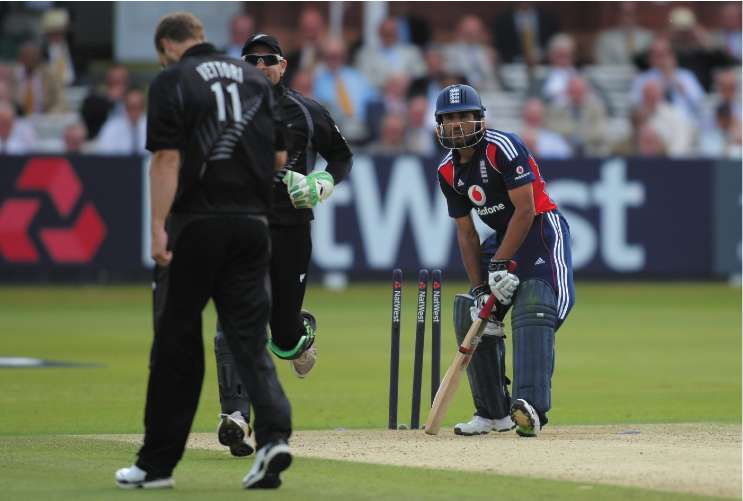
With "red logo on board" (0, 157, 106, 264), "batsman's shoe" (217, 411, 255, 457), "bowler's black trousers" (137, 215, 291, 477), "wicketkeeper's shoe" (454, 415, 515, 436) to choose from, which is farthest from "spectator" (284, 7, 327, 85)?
"bowler's black trousers" (137, 215, 291, 477)

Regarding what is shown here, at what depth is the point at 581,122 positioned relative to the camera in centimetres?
2375

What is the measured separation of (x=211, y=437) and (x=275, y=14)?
1948 cm

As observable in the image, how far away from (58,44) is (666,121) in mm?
8950

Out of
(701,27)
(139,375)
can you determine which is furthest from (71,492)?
(701,27)

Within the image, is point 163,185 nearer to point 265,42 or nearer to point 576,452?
point 265,42

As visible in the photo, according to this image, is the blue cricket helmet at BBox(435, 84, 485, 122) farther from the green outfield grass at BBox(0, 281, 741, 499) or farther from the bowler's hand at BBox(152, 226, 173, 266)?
the bowler's hand at BBox(152, 226, 173, 266)

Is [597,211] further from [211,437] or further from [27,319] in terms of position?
[211,437]

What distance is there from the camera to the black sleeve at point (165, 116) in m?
7.41

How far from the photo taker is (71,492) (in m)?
7.50

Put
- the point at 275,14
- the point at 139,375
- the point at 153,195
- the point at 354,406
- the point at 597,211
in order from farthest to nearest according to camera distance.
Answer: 1. the point at 275,14
2. the point at 597,211
3. the point at 139,375
4. the point at 354,406
5. the point at 153,195

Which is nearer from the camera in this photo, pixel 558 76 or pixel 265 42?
pixel 265 42

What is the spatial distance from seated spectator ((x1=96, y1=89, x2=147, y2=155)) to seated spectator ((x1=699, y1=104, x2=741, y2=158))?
8.12m

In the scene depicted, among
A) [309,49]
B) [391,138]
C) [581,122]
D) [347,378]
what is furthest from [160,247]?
[581,122]

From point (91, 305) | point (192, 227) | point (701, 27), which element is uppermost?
point (701, 27)
